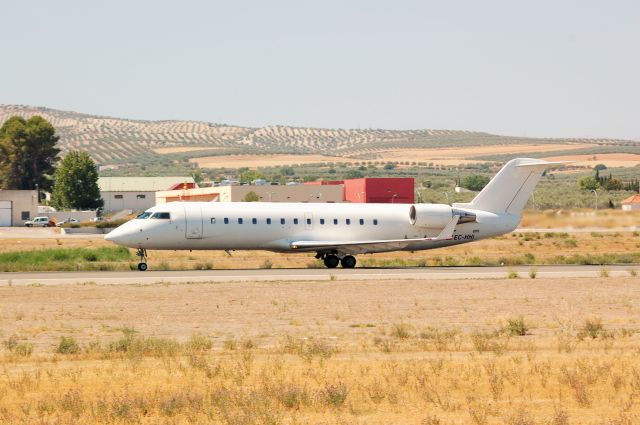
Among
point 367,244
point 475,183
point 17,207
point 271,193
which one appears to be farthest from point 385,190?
point 475,183

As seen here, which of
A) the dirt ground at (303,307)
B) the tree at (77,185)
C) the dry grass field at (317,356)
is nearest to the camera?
the dry grass field at (317,356)

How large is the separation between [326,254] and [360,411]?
105ft

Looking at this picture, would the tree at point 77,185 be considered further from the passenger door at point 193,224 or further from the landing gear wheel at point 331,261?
the passenger door at point 193,224

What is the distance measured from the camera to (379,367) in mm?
19500

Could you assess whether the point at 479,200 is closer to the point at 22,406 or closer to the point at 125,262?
the point at 125,262

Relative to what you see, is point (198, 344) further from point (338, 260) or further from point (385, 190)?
point (385, 190)

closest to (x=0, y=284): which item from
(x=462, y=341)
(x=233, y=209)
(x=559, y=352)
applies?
(x=233, y=209)

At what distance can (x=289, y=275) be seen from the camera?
4181cm

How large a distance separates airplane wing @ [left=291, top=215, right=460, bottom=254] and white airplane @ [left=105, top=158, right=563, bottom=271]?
43mm

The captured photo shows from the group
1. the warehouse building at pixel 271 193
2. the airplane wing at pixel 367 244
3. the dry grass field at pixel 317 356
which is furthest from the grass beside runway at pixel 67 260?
the warehouse building at pixel 271 193

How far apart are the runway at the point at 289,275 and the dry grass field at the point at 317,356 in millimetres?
3623

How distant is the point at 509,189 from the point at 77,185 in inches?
3405

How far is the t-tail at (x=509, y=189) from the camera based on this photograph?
4900 cm

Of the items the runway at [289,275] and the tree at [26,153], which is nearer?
the runway at [289,275]
